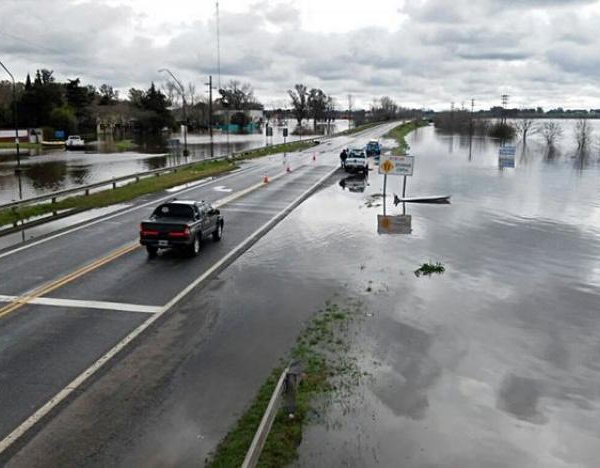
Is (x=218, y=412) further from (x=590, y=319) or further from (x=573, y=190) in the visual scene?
(x=573, y=190)

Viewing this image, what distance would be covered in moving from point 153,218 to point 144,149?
71.3 m

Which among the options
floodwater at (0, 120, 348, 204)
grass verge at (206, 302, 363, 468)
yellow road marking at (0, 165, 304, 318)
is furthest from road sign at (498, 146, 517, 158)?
grass verge at (206, 302, 363, 468)

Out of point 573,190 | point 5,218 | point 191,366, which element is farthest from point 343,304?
point 573,190

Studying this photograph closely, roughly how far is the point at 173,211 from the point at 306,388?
1110 centimetres

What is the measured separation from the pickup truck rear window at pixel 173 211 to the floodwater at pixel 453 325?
240 cm

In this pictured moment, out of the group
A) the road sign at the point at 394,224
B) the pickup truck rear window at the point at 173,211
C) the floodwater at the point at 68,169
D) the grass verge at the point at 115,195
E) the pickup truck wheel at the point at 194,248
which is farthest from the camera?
the floodwater at the point at 68,169

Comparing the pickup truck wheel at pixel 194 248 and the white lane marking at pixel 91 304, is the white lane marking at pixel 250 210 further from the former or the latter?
the white lane marking at pixel 91 304

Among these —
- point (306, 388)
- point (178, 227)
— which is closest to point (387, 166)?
point (178, 227)

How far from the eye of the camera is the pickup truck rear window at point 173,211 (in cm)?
1970

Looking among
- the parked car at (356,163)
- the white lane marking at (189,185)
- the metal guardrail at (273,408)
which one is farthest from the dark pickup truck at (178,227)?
the parked car at (356,163)

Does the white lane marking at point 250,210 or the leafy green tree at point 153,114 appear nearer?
the white lane marking at point 250,210

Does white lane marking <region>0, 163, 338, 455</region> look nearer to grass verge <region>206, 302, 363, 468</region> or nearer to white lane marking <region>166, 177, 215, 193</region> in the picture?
grass verge <region>206, 302, 363, 468</region>

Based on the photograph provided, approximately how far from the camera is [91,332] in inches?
491

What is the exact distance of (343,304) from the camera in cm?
1464
